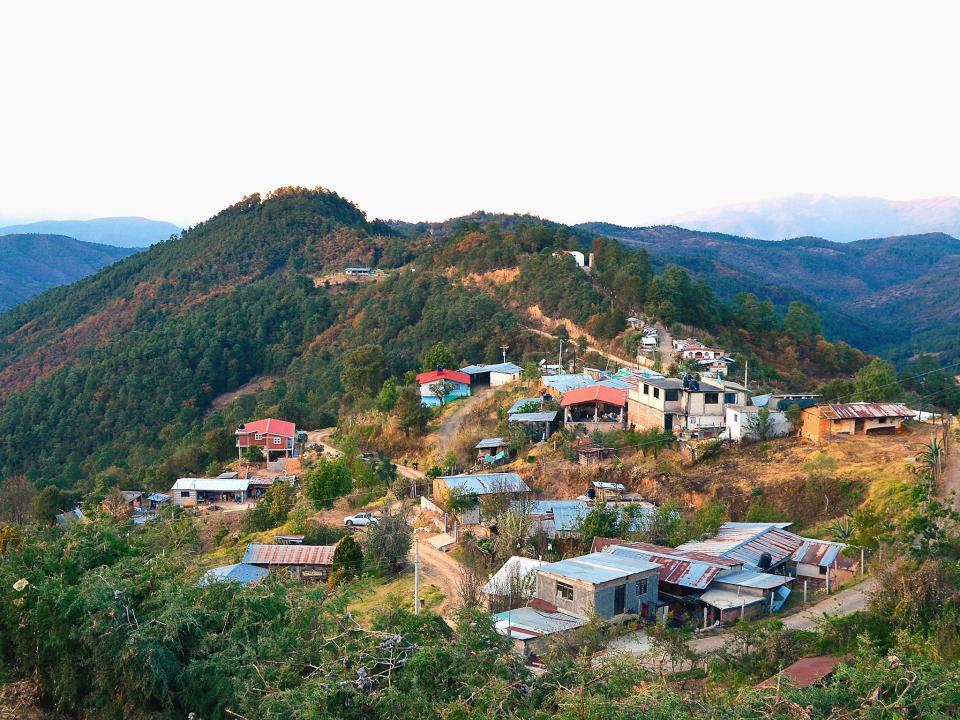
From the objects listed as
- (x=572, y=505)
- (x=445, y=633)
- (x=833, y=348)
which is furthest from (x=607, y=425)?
(x=833, y=348)

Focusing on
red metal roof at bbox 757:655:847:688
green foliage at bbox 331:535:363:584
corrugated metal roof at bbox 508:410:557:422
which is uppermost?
corrugated metal roof at bbox 508:410:557:422

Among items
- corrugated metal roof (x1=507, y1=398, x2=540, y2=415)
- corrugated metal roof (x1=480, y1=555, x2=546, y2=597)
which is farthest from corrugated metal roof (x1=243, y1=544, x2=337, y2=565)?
corrugated metal roof (x1=507, y1=398, x2=540, y2=415)

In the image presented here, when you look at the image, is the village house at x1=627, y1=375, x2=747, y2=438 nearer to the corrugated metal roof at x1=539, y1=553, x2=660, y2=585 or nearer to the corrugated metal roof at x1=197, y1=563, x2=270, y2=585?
the corrugated metal roof at x1=539, y1=553, x2=660, y2=585

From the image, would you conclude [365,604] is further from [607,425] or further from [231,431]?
[231,431]

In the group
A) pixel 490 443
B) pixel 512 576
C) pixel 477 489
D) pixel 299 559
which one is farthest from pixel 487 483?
pixel 512 576

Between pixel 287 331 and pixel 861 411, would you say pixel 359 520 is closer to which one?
pixel 861 411
